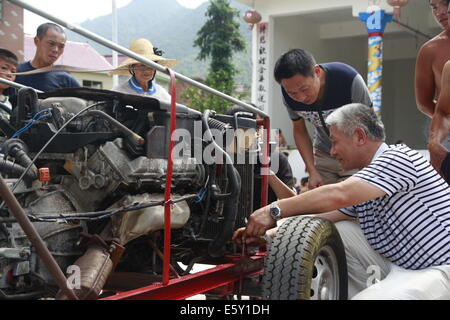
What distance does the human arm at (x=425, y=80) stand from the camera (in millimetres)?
3844

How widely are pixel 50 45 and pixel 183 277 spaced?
236cm

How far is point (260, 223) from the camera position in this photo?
2961 mm

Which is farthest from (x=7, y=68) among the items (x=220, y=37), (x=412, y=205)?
(x=220, y=37)

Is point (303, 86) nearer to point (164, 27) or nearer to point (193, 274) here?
point (193, 274)

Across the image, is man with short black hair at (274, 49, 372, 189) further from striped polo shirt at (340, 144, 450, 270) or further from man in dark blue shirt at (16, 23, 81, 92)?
man in dark blue shirt at (16, 23, 81, 92)

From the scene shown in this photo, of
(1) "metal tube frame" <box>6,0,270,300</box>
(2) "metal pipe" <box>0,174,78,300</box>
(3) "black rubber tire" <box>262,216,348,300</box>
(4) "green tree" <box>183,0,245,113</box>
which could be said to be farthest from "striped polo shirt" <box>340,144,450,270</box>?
(4) "green tree" <box>183,0,245,113</box>

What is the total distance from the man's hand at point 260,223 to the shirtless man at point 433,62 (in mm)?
1643

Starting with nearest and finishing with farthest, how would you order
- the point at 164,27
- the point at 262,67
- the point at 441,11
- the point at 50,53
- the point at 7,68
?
the point at 441,11 → the point at 7,68 → the point at 50,53 → the point at 262,67 → the point at 164,27

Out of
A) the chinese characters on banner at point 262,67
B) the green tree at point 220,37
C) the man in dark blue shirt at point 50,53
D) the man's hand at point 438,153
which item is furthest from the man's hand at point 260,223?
the green tree at point 220,37

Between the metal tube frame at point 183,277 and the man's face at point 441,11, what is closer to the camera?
the metal tube frame at point 183,277

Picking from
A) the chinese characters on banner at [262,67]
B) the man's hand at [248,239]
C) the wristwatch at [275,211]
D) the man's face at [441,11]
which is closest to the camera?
the wristwatch at [275,211]

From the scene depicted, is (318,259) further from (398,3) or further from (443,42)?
(398,3)

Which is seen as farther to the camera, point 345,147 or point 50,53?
point 50,53

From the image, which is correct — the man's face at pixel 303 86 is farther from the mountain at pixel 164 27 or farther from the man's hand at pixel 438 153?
the mountain at pixel 164 27
